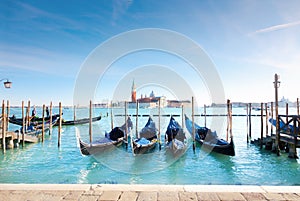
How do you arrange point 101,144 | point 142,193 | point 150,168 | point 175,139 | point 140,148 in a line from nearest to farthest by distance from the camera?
1. point 142,193
2. point 150,168
3. point 140,148
4. point 101,144
5. point 175,139

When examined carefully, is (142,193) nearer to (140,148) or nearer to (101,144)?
(140,148)

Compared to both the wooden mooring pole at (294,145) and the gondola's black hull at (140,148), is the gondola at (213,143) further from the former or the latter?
the gondola's black hull at (140,148)

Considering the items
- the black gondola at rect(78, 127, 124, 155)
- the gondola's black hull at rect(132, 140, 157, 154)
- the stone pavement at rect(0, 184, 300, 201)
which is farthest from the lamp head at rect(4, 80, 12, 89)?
the stone pavement at rect(0, 184, 300, 201)

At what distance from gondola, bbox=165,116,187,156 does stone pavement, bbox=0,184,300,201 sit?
17.1ft

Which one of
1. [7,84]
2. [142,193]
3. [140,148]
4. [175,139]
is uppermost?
[7,84]

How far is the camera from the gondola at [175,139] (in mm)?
7767

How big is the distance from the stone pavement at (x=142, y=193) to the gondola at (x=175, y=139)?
5198 millimetres

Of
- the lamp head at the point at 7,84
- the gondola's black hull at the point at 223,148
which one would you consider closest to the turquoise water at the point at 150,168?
the gondola's black hull at the point at 223,148

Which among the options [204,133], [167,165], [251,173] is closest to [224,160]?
[251,173]

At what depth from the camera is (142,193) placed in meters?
2.45

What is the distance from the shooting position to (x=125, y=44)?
7.76 metres

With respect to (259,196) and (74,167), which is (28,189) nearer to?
(259,196)

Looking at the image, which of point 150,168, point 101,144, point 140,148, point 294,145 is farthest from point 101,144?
point 294,145

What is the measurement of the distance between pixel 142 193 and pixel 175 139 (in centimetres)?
630
